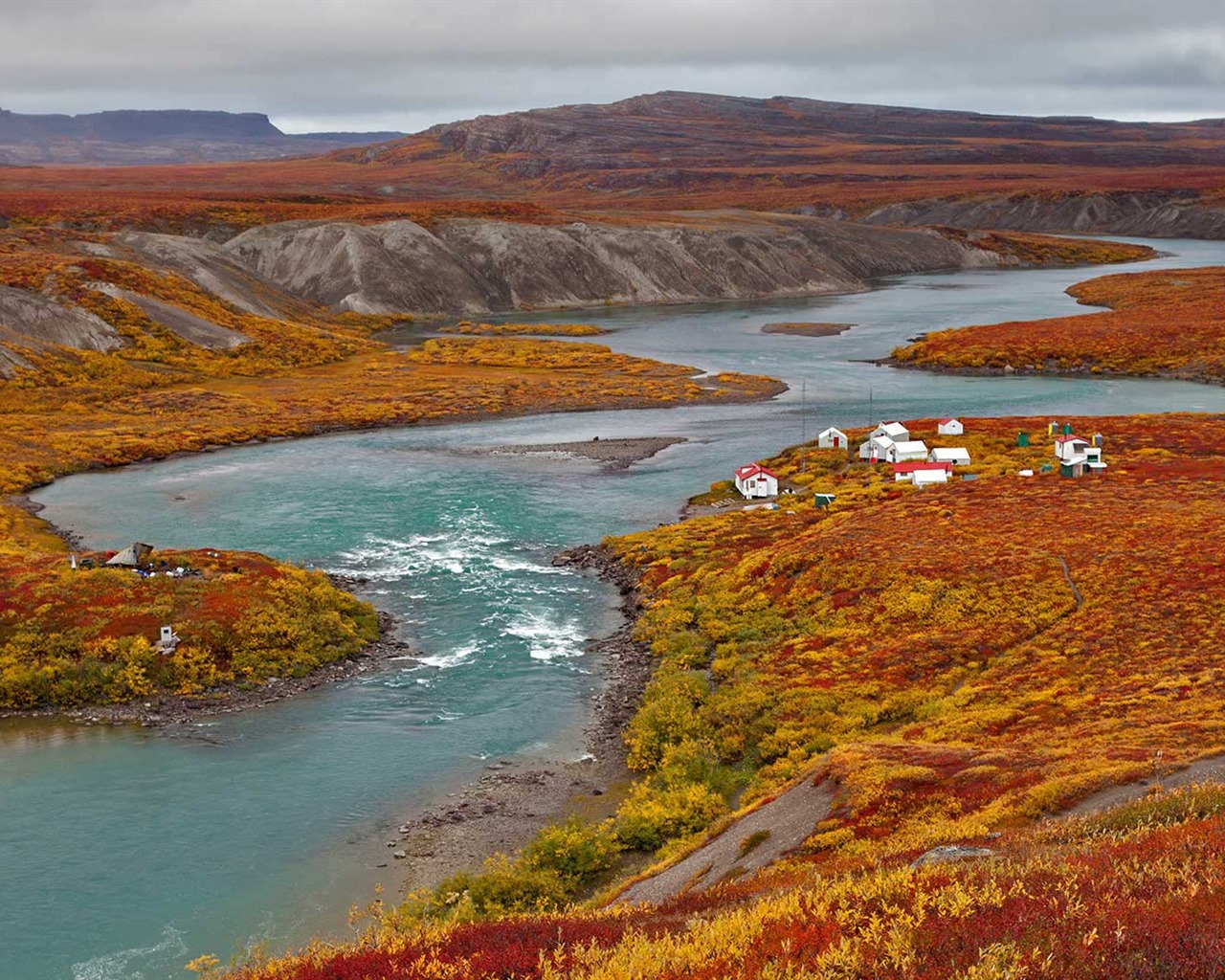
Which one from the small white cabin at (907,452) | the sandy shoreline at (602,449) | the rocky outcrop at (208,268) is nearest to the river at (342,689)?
the sandy shoreline at (602,449)

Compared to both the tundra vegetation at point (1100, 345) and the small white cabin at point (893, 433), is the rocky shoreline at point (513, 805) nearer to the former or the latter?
the small white cabin at point (893, 433)

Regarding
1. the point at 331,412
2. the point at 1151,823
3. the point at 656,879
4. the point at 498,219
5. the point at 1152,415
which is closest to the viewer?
the point at 1151,823

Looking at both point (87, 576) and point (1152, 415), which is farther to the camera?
point (1152, 415)

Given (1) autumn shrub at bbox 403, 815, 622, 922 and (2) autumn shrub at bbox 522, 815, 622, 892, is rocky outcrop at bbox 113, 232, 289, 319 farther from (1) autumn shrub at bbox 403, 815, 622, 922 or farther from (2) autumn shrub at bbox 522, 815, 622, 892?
(1) autumn shrub at bbox 403, 815, 622, 922

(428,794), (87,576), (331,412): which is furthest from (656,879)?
(331,412)

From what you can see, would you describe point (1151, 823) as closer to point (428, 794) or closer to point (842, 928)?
point (842, 928)

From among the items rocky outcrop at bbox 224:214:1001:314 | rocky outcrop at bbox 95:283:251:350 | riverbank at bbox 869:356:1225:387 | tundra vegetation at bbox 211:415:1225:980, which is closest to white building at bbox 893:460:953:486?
tundra vegetation at bbox 211:415:1225:980
